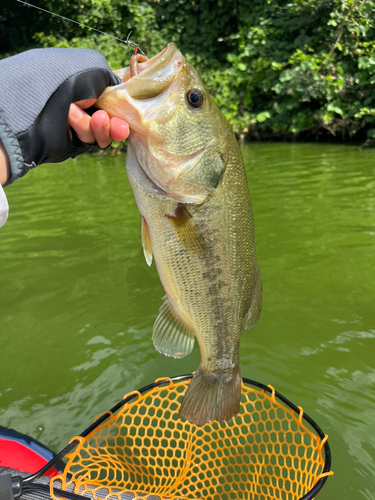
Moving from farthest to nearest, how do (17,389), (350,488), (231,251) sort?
(17,389) < (350,488) < (231,251)

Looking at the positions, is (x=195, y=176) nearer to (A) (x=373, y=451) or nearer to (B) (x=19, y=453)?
(B) (x=19, y=453)

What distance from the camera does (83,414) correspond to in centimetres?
285

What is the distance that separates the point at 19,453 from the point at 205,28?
16239mm

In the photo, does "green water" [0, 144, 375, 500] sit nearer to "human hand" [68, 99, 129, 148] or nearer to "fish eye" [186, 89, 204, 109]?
"human hand" [68, 99, 129, 148]

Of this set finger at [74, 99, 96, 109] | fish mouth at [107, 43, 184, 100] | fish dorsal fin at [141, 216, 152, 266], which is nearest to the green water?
fish dorsal fin at [141, 216, 152, 266]

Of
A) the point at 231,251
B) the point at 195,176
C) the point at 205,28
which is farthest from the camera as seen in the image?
the point at 205,28

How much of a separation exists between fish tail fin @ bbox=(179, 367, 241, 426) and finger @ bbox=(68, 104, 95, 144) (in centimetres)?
121

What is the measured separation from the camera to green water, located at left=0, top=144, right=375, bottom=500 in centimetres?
280

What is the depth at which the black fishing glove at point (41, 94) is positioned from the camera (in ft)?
5.33

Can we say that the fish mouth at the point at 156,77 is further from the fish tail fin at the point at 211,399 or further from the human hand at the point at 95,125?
the fish tail fin at the point at 211,399

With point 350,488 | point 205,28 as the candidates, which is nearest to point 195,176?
point 350,488

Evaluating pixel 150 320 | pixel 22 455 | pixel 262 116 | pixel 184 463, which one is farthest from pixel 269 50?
pixel 22 455

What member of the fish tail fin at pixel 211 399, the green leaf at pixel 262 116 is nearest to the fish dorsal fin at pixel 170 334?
the fish tail fin at pixel 211 399

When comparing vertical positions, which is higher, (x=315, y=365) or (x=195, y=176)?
(x=195, y=176)
